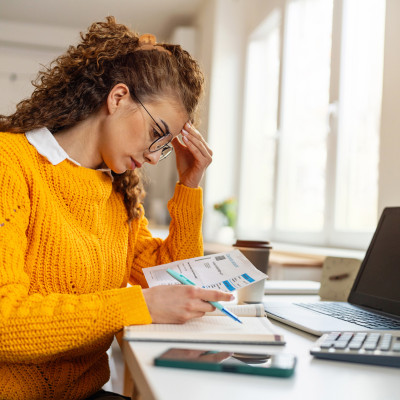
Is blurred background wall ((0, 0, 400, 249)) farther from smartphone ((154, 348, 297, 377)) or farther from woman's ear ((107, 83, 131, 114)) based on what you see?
smartphone ((154, 348, 297, 377))

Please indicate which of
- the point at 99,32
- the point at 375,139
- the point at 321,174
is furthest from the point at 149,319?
the point at 321,174

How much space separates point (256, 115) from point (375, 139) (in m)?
1.53

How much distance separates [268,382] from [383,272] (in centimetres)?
70

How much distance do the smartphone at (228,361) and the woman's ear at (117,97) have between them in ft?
2.06

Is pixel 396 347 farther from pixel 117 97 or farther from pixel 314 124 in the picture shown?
pixel 314 124

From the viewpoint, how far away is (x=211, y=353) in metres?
0.67

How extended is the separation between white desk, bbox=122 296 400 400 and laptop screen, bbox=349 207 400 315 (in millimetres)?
469

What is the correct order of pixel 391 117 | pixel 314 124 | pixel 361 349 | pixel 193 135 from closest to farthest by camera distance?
pixel 361 349
pixel 193 135
pixel 391 117
pixel 314 124

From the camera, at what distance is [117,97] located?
1135 millimetres

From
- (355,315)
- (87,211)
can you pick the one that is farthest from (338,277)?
(87,211)

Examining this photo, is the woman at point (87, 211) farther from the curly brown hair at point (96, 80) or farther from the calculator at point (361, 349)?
the calculator at point (361, 349)

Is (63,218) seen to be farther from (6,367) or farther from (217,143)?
(217,143)

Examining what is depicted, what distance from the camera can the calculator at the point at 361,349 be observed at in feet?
2.26

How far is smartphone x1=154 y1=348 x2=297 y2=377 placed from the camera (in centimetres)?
60
